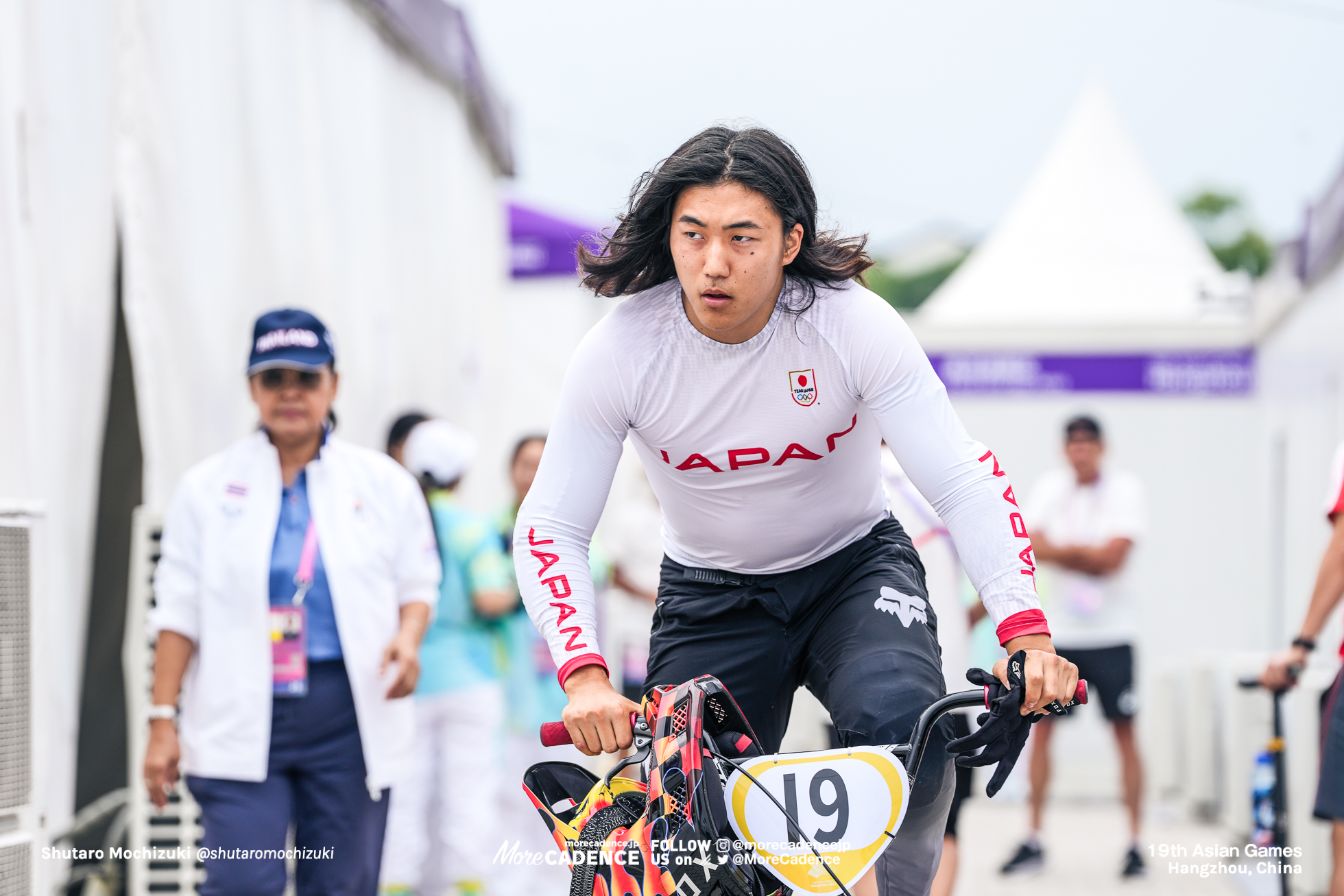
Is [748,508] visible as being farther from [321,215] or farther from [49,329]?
[321,215]

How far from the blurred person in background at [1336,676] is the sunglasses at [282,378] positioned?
11.0 feet

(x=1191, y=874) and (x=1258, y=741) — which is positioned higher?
→ (x=1258, y=741)

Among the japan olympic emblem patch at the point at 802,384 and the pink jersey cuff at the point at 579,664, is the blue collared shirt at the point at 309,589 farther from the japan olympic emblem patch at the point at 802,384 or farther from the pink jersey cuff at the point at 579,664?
the japan olympic emblem patch at the point at 802,384

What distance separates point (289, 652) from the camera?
392cm

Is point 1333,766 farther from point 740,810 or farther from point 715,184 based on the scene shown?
point 715,184

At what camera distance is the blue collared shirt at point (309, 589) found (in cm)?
396

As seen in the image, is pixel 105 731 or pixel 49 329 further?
pixel 105 731

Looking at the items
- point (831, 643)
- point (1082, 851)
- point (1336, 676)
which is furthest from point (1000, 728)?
point (1082, 851)

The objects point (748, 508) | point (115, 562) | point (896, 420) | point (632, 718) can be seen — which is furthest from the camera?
point (115, 562)

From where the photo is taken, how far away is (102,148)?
16.6 ft

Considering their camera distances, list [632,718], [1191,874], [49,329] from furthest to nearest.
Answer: [1191,874] → [49,329] → [632,718]

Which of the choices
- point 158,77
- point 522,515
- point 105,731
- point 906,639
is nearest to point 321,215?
point 158,77

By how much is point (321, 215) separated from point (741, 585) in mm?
4769

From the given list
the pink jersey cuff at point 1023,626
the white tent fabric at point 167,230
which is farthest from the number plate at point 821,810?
the white tent fabric at point 167,230
